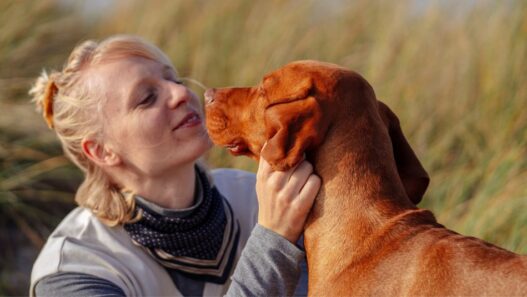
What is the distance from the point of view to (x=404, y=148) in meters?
2.87

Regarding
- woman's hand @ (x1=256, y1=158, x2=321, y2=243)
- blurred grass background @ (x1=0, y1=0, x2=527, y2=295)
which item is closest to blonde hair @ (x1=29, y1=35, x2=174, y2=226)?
woman's hand @ (x1=256, y1=158, x2=321, y2=243)

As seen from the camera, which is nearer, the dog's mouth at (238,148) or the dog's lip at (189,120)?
the dog's mouth at (238,148)

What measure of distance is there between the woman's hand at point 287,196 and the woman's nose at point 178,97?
0.78 metres

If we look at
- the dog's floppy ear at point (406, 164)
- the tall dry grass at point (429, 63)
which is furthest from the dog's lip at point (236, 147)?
the tall dry grass at point (429, 63)

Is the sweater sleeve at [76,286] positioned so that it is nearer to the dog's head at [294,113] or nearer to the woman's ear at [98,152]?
the woman's ear at [98,152]

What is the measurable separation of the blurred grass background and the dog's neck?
1.45m

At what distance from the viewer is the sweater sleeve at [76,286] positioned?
3.33 m

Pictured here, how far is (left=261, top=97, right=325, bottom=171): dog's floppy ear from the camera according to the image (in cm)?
254

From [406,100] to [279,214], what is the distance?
97.0 inches

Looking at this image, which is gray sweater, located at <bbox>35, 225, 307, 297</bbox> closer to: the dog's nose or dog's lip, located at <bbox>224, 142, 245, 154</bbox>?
dog's lip, located at <bbox>224, 142, 245, 154</bbox>

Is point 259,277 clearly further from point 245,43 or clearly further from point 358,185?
point 245,43

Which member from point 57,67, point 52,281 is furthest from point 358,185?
point 57,67

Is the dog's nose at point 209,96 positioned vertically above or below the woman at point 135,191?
above

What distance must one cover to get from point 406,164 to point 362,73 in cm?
273
